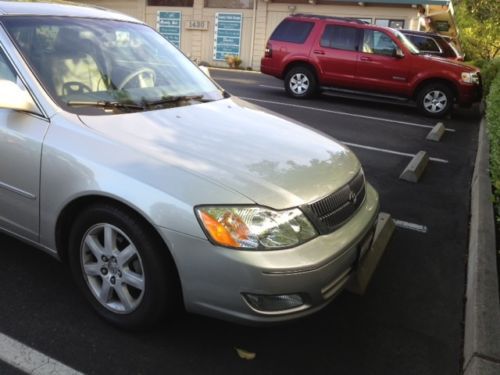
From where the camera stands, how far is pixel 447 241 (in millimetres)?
4480

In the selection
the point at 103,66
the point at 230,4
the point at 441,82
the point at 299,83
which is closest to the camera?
the point at 103,66

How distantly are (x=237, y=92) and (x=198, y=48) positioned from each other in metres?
11.6

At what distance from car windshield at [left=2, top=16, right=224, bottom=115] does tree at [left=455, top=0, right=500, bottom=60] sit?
40.1 feet

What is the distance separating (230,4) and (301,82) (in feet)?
39.0

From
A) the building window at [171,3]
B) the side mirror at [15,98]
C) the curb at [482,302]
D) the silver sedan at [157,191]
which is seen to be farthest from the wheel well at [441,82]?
the building window at [171,3]

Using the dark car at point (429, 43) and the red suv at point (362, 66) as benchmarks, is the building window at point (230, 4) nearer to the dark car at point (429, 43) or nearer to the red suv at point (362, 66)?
the dark car at point (429, 43)

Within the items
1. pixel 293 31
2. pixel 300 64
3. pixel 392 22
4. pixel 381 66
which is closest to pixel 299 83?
pixel 300 64

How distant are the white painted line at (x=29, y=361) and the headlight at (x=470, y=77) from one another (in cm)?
1022

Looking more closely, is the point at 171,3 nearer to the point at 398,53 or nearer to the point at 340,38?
the point at 340,38

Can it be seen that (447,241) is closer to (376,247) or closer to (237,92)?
(376,247)

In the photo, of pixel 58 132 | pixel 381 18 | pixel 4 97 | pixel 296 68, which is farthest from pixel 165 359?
pixel 381 18

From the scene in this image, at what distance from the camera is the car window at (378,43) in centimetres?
1118

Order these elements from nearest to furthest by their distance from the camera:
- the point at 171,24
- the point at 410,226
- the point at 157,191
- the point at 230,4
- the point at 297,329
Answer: the point at 157,191 → the point at 297,329 → the point at 410,226 → the point at 230,4 → the point at 171,24

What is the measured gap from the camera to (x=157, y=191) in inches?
98.5
